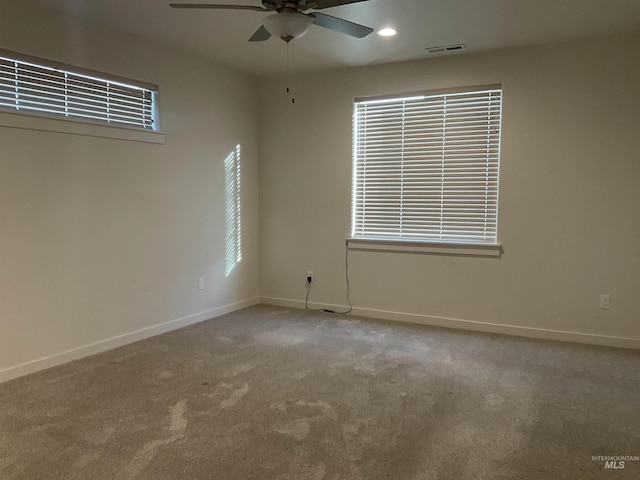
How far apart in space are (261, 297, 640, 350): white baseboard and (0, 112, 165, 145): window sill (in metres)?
2.33

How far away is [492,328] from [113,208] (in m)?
3.43

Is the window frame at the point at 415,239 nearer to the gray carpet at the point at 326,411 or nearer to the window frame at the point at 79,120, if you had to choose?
the gray carpet at the point at 326,411

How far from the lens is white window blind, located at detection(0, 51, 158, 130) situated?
3.11m

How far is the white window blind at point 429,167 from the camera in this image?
13.9 feet

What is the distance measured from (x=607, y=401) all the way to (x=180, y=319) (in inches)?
135

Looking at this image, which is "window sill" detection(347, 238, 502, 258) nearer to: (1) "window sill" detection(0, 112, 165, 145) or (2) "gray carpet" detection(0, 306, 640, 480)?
(2) "gray carpet" detection(0, 306, 640, 480)

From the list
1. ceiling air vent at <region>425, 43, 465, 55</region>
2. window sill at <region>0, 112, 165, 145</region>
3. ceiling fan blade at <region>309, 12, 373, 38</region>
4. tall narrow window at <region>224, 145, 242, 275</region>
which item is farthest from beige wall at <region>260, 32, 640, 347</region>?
ceiling fan blade at <region>309, 12, 373, 38</region>

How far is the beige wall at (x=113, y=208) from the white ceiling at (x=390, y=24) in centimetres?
26

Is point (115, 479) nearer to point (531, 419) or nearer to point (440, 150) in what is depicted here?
point (531, 419)

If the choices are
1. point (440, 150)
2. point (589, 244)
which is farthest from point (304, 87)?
point (589, 244)

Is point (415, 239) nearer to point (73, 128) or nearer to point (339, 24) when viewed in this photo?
point (339, 24)
